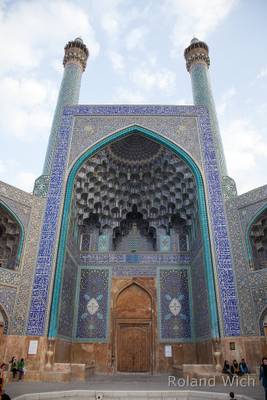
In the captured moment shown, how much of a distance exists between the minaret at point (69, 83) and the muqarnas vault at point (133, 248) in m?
0.07

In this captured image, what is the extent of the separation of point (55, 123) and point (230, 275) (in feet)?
25.8

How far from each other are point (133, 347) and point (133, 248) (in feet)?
10.4

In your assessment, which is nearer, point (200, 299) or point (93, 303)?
point (200, 299)

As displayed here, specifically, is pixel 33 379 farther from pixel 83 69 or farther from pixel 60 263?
pixel 83 69

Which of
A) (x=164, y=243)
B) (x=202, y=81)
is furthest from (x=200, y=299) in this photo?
(x=202, y=81)

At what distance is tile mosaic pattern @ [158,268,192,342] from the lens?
9.41m

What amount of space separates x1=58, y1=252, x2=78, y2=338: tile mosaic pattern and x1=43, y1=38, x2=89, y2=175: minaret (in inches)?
118

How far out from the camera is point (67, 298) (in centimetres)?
887

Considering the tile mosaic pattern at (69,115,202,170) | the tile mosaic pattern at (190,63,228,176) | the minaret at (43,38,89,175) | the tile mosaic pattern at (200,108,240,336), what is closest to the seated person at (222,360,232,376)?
the tile mosaic pattern at (200,108,240,336)

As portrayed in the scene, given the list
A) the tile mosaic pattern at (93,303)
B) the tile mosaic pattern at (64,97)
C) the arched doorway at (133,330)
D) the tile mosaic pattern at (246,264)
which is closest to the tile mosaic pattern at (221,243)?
the tile mosaic pattern at (246,264)

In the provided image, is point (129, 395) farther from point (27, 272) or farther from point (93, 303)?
point (93, 303)

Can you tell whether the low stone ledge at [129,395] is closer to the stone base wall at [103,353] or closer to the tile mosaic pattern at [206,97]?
the stone base wall at [103,353]

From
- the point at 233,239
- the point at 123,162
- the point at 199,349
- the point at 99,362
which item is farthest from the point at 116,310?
the point at 123,162

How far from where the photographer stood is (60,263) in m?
8.23
